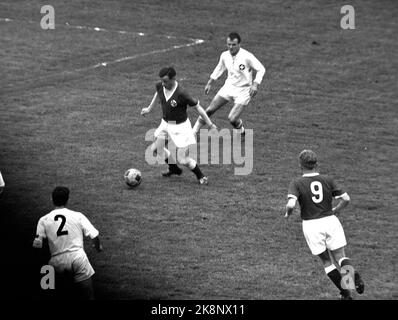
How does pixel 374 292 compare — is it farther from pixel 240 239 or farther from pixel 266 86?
pixel 266 86

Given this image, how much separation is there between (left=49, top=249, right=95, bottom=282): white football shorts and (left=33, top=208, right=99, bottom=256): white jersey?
8cm

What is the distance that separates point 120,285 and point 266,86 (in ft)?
50.3

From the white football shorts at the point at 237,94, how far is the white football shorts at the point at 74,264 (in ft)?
37.4

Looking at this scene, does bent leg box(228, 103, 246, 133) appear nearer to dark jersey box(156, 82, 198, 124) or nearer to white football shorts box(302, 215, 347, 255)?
dark jersey box(156, 82, 198, 124)

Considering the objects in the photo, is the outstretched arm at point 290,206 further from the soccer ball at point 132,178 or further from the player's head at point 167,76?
the soccer ball at point 132,178

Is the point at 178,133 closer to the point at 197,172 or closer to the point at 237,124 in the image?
the point at 197,172

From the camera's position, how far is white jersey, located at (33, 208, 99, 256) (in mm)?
15062

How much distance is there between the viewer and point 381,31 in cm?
3734

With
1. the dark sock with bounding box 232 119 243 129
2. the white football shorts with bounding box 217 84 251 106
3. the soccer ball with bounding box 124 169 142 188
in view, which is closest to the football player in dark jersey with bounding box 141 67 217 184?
the soccer ball with bounding box 124 169 142 188

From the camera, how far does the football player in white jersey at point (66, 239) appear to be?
49.5ft

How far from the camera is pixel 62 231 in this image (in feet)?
49.5

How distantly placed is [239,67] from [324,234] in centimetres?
1027

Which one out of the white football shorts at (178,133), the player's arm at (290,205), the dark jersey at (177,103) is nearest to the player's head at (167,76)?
the dark jersey at (177,103)
